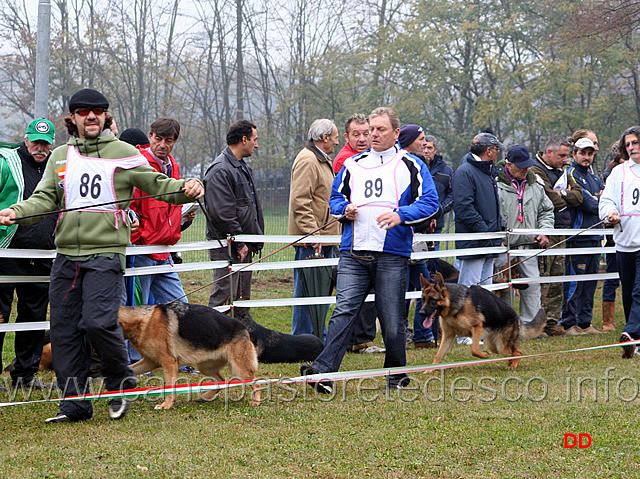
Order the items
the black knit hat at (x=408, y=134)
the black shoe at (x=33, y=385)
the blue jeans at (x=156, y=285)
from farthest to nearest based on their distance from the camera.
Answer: the black knit hat at (x=408, y=134)
the blue jeans at (x=156, y=285)
the black shoe at (x=33, y=385)

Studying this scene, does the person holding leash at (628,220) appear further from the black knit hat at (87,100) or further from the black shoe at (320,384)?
the black knit hat at (87,100)

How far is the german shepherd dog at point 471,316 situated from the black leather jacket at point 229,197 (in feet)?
5.83

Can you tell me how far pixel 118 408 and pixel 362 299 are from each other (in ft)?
6.42

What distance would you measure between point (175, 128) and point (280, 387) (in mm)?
2495

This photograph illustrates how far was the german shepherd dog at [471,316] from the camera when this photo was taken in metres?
6.81

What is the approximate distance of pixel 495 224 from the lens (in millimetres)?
8820

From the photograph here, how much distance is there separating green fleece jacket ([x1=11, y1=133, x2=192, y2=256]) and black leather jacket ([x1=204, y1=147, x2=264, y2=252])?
193 cm

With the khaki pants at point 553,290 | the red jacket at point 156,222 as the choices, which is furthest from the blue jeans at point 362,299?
the khaki pants at point 553,290

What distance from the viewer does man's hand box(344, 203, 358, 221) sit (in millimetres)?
5484

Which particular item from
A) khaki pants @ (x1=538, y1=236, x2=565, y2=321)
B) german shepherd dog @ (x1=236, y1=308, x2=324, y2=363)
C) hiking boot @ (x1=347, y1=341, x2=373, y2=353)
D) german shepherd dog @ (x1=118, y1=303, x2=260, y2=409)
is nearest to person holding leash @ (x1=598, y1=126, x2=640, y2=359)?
khaki pants @ (x1=538, y1=236, x2=565, y2=321)

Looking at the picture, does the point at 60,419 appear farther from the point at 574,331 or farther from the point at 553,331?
the point at 574,331

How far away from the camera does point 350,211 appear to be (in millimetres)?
5496

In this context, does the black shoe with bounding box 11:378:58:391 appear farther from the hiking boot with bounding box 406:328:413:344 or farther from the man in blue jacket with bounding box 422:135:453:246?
the man in blue jacket with bounding box 422:135:453:246

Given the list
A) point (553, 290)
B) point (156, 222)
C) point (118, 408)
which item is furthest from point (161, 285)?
point (553, 290)
